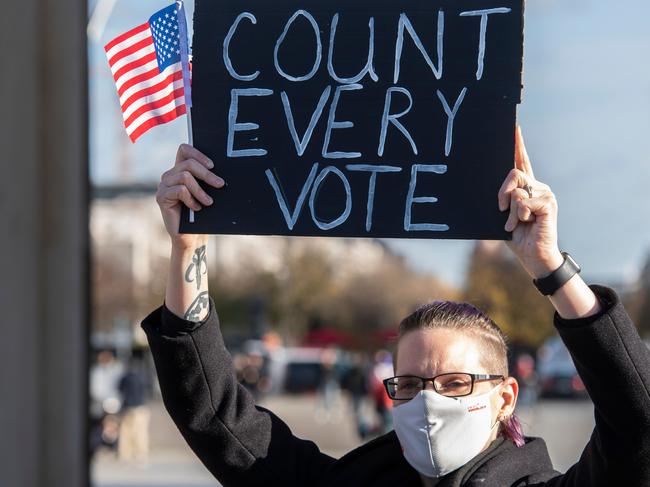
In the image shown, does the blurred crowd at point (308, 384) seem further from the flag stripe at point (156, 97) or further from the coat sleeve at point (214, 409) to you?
the flag stripe at point (156, 97)

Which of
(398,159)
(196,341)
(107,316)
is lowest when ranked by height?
(107,316)

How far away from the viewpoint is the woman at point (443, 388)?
2363 mm

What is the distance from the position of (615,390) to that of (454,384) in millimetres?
415

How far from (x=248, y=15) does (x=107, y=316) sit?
4879 cm

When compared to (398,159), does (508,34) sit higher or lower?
higher

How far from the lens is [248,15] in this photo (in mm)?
2854

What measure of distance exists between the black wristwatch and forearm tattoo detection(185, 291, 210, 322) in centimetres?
82

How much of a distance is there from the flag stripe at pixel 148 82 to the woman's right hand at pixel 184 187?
1.05 feet

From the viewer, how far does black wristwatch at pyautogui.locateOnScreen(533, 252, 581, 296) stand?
7.88 feet

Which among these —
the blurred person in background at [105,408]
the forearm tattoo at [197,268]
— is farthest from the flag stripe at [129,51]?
the blurred person in background at [105,408]

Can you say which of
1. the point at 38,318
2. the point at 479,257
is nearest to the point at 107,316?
the point at 479,257

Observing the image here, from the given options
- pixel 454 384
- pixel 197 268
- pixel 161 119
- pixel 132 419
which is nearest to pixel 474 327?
pixel 454 384

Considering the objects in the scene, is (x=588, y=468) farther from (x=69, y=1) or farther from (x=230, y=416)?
(x=69, y=1)

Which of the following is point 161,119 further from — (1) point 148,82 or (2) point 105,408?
(2) point 105,408
